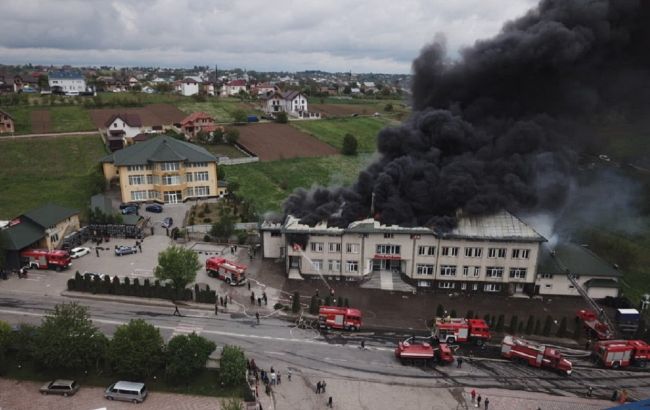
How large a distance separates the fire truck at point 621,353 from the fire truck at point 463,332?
6996mm

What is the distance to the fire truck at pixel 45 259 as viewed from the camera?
4025 centimetres

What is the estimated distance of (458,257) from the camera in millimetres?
40094

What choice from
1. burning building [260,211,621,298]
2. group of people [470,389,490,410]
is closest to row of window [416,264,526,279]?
burning building [260,211,621,298]

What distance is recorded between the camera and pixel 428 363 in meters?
30.4

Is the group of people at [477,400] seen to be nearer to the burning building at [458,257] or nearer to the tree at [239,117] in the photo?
the burning building at [458,257]

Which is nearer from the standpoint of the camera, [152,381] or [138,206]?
[152,381]

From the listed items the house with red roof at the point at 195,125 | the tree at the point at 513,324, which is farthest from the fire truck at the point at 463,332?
the house with red roof at the point at 195,125

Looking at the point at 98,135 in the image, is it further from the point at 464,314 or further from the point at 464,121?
the point at 464,314

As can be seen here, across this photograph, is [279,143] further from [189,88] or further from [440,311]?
[189,88]

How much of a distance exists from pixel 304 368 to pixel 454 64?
37.3 meters

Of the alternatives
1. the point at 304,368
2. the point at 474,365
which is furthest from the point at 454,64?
the point at 304,368

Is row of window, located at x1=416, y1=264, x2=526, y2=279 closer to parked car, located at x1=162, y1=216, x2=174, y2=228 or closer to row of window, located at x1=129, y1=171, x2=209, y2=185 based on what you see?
parked car, located at x1=162, y1=216, x2=174, y2=228

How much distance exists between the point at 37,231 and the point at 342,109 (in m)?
114

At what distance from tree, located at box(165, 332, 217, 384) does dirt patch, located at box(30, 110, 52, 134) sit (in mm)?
87352
